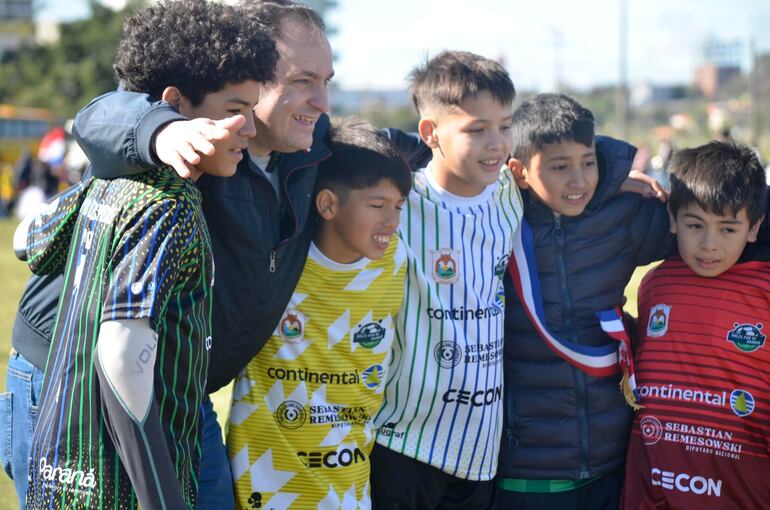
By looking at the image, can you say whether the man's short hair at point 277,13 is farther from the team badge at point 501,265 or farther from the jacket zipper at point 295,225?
the team badge at point 501,265

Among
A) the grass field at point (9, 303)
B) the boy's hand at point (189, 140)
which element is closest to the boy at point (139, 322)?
the boy's hand at point (189, 140)

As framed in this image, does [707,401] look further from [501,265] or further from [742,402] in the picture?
[501,265]

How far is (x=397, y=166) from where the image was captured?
340 cm

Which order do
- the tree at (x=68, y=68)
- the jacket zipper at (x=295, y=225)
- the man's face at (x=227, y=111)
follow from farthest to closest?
1. the tree at (x=68, y=68)
2. the jacket zipper at (x=295, y=225)
3. the man's face at (x=227, y=111)

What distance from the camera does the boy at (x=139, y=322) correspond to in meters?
2.21

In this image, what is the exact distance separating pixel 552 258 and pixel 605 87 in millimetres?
73055

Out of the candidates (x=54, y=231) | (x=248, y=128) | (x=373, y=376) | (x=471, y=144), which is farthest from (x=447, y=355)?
(x=54, y=231)

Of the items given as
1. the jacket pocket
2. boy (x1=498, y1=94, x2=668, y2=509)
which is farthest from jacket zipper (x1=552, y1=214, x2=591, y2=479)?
the jacket pocket

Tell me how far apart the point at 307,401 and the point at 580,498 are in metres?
1.22

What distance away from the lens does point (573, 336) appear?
11.9 feet

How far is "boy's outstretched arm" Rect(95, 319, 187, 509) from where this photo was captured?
7.17ft

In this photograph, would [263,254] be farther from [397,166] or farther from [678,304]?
[678,304]

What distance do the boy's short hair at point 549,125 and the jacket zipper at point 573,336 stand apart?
293 millimetres

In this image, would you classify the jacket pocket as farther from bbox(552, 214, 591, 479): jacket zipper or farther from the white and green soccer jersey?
bbox(552, 214, 591, 479): jacket zipper
